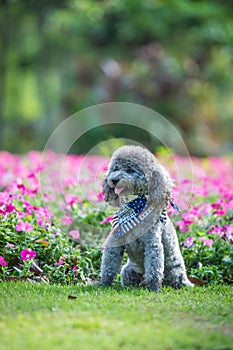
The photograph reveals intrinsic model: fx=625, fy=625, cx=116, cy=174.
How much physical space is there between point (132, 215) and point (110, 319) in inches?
48.3

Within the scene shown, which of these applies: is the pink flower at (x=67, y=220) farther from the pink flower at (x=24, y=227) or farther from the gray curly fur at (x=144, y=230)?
the gray curly fur at (x=144, y=230)

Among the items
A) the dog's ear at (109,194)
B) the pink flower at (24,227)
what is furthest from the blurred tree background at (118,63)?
the dog's ear at (109,194)

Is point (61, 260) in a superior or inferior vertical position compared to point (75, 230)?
inferior

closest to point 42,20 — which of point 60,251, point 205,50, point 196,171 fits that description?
point 205,50

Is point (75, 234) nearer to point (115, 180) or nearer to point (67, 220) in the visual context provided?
point (67, 220)

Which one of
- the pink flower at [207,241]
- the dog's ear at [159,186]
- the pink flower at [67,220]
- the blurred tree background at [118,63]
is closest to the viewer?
the dog's ear at [159,186]

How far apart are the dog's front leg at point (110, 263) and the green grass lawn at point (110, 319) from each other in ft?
0.50

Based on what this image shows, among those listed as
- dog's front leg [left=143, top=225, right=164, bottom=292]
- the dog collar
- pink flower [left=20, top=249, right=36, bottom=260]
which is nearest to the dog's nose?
the dog collar

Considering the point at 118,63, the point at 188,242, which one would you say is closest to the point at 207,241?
the point at 188,242

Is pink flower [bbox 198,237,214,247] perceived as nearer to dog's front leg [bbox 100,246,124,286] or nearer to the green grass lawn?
the green grass lawn

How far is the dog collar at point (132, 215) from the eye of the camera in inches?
193

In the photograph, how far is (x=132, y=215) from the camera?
4.94 m

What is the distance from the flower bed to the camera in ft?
17.8

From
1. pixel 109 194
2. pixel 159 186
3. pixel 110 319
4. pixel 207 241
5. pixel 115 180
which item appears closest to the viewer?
pixel 110 319
